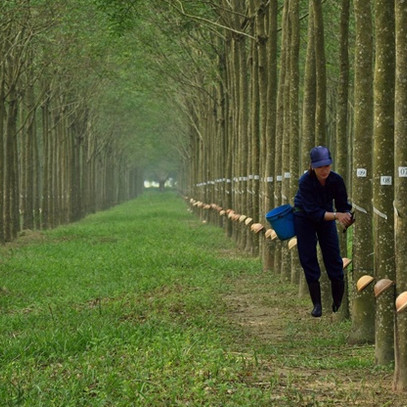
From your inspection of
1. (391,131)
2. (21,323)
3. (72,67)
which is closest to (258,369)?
(391,131)

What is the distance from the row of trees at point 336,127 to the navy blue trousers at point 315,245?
0.69 feet

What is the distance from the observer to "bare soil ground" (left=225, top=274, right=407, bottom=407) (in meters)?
6.98

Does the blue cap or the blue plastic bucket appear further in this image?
the blue plastic bucket

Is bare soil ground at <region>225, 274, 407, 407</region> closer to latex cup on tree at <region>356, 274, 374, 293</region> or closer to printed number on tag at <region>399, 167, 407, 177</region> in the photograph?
latex cup on tree at <region>356, 274, 374, 293</region>

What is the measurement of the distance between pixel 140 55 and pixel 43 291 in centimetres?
2163

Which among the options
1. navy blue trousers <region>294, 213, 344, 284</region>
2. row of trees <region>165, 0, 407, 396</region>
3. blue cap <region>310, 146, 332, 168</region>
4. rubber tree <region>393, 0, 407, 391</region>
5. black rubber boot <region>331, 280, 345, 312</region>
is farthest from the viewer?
black rubber boot <region>331, 280, 345, 312</region>

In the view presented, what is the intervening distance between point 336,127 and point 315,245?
17.1ft

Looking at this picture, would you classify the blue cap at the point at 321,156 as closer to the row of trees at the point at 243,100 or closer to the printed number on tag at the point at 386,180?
the row of trees at the point at 243,100

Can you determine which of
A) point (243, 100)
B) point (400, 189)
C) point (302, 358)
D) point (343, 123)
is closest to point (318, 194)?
point (302, 358)

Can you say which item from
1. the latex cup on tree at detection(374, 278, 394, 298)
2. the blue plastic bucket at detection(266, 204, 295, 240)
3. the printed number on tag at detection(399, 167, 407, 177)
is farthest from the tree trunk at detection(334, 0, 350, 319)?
the printed number on tag at detection(399, 167, 407, 177)

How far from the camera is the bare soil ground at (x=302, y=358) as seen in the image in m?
6.98

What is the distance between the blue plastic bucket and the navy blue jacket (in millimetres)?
220

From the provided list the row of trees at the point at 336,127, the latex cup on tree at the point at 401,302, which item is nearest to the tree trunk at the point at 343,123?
the row of trees at the point at 336,127

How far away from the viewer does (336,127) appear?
1442 centimetres
